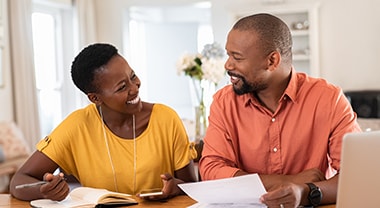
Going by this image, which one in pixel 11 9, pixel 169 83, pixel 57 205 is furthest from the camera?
pixel 169 83

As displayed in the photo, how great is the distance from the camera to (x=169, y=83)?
789cm

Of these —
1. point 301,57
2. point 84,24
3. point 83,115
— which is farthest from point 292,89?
point 84,24

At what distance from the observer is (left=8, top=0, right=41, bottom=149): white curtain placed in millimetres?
5477

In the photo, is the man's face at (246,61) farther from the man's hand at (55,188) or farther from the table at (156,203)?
the man's hand at (55,188)

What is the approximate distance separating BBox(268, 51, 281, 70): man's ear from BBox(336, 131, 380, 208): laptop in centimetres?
62

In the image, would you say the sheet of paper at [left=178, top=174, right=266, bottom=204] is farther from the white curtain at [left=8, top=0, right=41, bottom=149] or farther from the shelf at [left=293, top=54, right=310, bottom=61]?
the shelf at [left=293, top=54, right=310, bottom=61]

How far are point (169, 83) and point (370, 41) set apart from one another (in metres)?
2.81

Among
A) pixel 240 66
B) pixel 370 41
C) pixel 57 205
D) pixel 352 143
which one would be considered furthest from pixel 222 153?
pixel 370 41

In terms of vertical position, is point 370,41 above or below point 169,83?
above

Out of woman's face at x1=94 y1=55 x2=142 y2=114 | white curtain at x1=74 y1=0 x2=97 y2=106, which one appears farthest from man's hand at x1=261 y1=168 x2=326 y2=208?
white curtain at x1=74 y1=0 x2=97 y2=106

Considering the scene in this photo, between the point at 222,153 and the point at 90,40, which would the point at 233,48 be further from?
the point at 90,40

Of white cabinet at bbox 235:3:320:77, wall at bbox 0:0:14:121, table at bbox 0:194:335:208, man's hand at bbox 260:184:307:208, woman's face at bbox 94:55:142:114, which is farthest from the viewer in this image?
white cabinet at bbox 235:3:320:77

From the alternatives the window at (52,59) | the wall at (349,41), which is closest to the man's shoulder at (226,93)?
the window at (52,59)

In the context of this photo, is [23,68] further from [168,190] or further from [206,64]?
[168,190]
